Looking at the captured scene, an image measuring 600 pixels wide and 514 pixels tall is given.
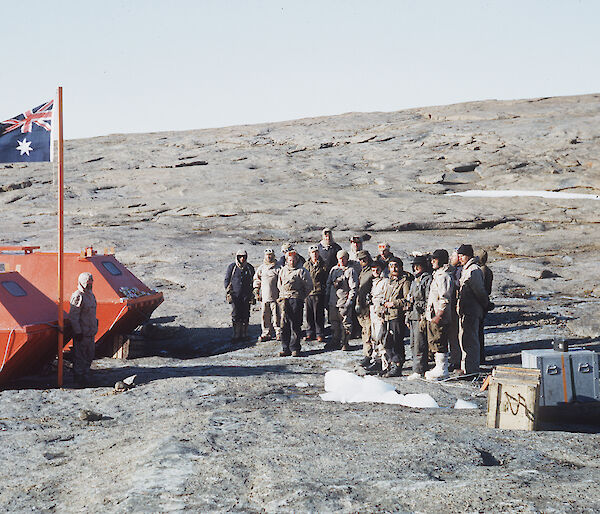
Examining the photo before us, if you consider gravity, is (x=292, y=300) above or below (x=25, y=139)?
below

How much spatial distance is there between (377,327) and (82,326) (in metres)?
4.91

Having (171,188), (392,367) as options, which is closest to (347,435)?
(392,367)

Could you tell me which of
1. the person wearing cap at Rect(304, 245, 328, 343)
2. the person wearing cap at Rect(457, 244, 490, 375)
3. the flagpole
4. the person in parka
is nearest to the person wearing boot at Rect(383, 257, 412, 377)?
the person wearing cap at Rect(457, 244, 490, 375)

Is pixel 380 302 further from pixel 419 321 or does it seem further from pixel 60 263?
pixel 60 263

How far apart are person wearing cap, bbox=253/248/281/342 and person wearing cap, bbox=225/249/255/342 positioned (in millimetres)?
229

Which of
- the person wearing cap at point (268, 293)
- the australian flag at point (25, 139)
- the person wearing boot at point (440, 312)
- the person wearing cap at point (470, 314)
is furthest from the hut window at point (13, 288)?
the person wearing cap at point (470, 314)

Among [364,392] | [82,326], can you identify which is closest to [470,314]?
[364,392]

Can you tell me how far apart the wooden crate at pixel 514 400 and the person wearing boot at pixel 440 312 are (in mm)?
2898

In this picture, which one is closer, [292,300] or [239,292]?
[292,300]

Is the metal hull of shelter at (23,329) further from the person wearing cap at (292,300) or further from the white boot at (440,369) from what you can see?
the white boot at (440,369)

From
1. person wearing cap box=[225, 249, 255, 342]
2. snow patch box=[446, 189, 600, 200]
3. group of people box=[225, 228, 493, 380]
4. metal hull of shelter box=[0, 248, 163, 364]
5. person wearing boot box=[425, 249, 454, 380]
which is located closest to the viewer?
person wearing boot box=[425, 249, 454, 380]

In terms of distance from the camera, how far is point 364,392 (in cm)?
1091

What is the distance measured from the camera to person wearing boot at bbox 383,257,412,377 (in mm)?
12258

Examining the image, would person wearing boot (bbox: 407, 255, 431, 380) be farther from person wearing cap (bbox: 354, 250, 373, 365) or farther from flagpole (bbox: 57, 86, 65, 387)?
flagpole (bbox: 57, 86, 65, 387)
